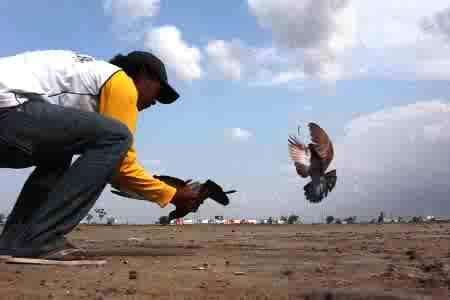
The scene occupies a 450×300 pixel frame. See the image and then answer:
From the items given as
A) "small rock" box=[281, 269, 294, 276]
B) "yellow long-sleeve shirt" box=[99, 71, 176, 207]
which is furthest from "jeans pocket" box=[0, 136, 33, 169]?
"small rock" box=[281, 269, 294, 276]

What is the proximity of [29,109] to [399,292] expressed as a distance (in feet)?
6.58

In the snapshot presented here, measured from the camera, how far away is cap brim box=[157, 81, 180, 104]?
12.3 ft

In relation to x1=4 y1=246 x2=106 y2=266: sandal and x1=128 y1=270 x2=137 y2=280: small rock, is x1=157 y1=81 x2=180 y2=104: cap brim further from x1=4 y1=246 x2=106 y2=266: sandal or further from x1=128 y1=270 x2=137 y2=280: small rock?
x1=128 y1=270 x2=137 y2=280: small rock

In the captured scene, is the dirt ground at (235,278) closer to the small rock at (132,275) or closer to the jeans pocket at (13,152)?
the small rock at (132,275)

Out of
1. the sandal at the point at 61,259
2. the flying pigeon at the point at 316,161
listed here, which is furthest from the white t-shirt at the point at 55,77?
the flying pigeon at the point at 316,161

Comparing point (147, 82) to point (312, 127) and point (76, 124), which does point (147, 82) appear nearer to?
point (76, 124)

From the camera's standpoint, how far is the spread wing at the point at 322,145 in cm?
1293

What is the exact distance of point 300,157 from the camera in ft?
43.3

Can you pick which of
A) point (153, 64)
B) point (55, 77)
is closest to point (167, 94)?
point (153, 64)

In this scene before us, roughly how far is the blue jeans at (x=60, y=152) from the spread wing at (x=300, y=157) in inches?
394

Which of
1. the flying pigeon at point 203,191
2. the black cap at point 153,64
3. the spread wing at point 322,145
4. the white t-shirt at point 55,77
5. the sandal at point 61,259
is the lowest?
the sandal at point 61,259

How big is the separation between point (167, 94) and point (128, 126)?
49 cm

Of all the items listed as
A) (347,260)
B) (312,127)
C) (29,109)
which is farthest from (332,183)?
(29,109)

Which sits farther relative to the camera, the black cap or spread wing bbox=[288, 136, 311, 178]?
spread wing bbox=[288, 136, 311, 178]
